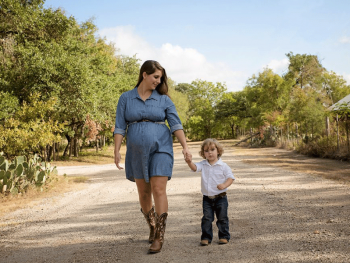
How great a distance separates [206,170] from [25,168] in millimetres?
6376

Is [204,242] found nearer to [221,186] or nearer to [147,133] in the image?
[221,186]

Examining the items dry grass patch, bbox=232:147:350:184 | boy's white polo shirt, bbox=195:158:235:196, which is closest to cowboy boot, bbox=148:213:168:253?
boy's white polo shirt, bbox=195:158:235:196

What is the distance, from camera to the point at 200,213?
5816 millimetres

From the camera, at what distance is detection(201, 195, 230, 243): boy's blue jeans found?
160 inches

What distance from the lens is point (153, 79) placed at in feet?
13.4

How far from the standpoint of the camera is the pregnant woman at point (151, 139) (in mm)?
3912

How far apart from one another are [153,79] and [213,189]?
1402 millimetres

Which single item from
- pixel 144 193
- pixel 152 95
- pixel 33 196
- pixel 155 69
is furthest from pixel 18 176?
pixel 155 69

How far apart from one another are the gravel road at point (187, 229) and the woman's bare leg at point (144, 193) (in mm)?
429

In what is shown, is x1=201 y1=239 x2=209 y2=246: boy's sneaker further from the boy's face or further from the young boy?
the boy's face

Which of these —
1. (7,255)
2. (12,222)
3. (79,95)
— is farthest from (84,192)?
(79,95)

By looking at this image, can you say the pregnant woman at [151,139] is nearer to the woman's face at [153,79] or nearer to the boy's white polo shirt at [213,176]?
the woman's face at [153,79]

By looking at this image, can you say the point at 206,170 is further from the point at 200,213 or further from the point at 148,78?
the point at 200,213

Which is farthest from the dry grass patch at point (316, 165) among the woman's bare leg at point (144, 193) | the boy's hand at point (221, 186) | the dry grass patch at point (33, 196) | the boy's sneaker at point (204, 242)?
the dry grass patch at point (33, 196)
